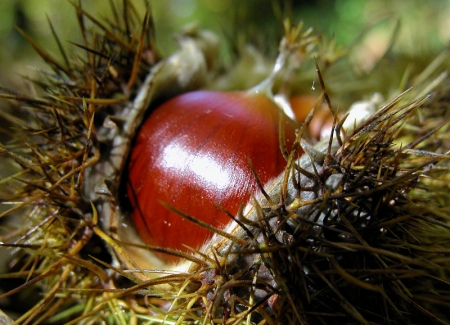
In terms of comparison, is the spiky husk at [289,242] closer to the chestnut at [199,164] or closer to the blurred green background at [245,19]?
the chestnut at [199,164]

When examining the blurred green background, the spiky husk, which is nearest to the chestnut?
the spiky husk

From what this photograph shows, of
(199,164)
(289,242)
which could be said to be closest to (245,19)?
(199,164)

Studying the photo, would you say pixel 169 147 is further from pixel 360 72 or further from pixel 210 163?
pixel 360 72

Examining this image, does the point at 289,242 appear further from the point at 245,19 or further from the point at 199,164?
the point at 245,19

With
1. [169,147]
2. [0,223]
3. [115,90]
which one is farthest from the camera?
[0,223]

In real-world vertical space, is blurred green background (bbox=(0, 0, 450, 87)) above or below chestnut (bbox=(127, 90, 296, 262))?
above

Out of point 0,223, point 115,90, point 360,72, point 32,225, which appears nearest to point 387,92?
point 360,72

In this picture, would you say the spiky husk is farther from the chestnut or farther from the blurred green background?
the blurred green background
